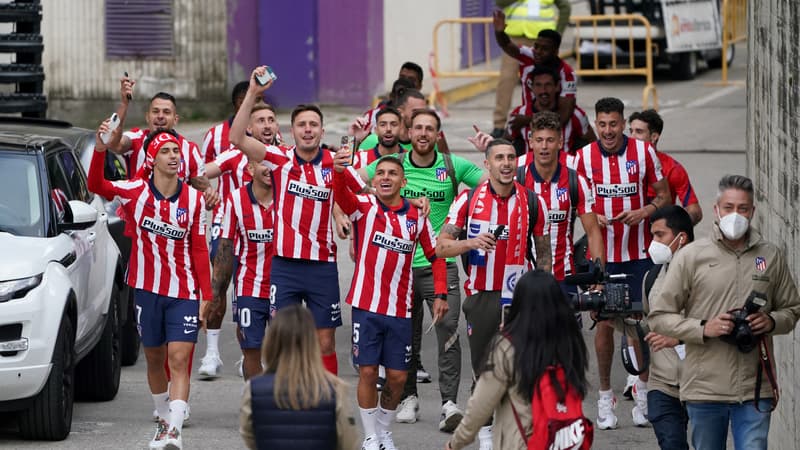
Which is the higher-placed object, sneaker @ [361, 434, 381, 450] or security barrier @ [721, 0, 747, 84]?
security barrier @ [721, 0, 747, 84]


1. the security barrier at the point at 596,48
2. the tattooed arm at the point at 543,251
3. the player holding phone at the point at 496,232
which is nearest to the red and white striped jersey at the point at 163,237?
the player holding phone at the point at 496,232

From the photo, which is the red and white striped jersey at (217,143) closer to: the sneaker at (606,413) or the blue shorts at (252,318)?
the blue shorts at (252,318)

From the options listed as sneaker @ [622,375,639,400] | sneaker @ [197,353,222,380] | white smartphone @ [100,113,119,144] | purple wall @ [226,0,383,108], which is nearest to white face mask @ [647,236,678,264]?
sneaker @ [622,375,639,400]

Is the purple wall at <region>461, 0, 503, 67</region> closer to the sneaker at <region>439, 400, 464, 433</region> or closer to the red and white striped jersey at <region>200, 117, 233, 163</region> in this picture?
the red and white striped jersey at <region>200, 117, 233, 163</region>

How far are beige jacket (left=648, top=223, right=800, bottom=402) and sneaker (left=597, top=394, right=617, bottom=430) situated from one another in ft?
8.70

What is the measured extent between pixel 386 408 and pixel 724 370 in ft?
8.70

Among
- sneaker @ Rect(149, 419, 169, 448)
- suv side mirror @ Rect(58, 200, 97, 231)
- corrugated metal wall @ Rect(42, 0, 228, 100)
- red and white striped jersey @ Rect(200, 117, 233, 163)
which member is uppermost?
corrugated metal wall @ Rect(42, 0, 228, 100)

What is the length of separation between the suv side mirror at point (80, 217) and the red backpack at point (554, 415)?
4.24m

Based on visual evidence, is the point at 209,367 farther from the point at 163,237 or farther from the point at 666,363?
the point at 666,363

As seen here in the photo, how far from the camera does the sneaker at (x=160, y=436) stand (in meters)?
9.60

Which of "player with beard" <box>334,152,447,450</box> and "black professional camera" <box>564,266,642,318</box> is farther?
"player with beard" <box>334,152,447,450</box>

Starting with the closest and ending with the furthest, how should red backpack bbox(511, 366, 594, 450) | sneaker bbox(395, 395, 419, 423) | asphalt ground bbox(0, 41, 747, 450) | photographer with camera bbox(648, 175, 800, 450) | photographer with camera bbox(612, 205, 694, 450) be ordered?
red backpack bbox(511, 366, 594, 450) < photographer with camera bbox(648, 175, 800, 450) < photographer with camera bbox(612, 205, 694, 450) < asphalt ground bbox(0, 41, 747, 450) < sneaker bbox(395, 395, 419, 423)

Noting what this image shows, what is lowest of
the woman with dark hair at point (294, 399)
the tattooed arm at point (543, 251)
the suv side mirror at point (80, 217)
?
the woman with dark hair at point (294, 399)

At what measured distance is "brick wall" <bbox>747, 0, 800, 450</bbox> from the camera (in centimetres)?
860
